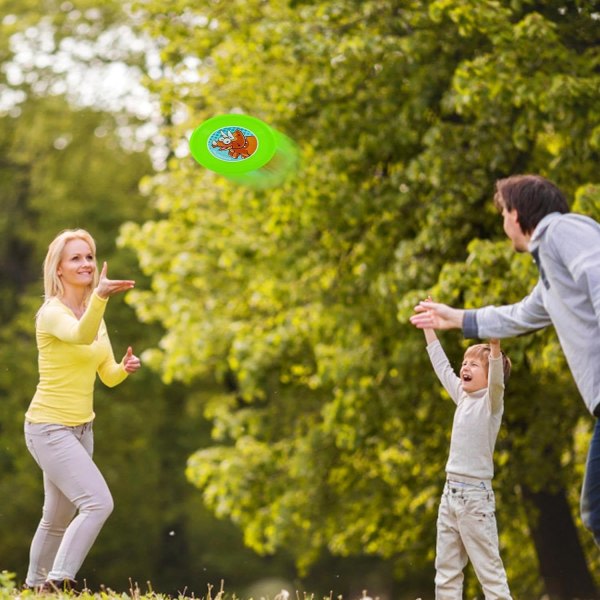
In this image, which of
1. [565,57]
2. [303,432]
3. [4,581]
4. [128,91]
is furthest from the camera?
[128,91]

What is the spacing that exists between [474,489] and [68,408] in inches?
80.6

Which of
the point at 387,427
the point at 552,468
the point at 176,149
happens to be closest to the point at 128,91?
the point at 176,149

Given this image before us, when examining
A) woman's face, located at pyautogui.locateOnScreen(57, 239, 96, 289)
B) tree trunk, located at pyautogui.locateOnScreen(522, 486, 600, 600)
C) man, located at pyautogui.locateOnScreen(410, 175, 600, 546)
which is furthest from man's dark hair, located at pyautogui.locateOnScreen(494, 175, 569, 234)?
tree trunk, located at pyautogui.locateOnScreen(522, 486, 600, 600)

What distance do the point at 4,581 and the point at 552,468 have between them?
916cm

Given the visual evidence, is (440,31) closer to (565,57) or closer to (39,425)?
(565,57)

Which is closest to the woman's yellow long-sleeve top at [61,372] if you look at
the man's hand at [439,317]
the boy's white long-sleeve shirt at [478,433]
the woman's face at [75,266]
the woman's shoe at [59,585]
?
the woman's face at [75,266]

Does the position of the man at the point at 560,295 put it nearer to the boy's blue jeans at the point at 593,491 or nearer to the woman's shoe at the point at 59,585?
the boy's blue jeans at the point at 593,491

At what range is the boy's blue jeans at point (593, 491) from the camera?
4113mm

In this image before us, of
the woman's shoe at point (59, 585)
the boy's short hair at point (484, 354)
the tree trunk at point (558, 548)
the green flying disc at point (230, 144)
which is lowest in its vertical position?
the tree trunk at point (558, 548)

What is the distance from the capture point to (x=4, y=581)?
4699mm

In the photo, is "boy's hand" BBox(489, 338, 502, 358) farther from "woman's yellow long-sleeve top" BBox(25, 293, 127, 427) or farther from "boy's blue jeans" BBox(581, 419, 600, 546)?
"woman's yellow long-sleeve top" BBox(25, 293, 127, 427)

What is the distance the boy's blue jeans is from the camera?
411 centimetres

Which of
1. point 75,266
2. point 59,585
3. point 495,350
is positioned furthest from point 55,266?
point 495,350

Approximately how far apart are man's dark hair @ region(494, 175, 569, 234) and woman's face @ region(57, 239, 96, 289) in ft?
7.49
